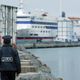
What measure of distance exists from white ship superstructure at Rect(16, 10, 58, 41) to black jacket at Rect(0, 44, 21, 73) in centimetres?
7956

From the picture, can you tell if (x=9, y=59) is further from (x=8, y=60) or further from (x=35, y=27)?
(x=35, y=27)

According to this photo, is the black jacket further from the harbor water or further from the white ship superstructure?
the white ship superstructure

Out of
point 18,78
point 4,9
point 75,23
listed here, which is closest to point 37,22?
point 75,23

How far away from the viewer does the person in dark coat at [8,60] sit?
6.31 m

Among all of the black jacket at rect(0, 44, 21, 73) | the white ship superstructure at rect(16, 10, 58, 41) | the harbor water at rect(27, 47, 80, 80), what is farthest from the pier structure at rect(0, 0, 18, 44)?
A: the white ship superstructure at rect(16, 10, 58, 41)

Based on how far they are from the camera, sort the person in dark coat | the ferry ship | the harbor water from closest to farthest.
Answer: the person in dark coat < the harbor water < the ferry ship

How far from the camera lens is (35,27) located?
9394cm

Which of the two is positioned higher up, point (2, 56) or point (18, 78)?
point (2, 56)

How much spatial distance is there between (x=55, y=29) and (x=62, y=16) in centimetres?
1587

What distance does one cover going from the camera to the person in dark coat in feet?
20.7

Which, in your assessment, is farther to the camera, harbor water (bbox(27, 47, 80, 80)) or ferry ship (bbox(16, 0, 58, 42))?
ferry ship (bbox(16, 0, 58, 42))

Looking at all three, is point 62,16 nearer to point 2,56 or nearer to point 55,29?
point 55,29

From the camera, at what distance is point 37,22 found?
314 ft

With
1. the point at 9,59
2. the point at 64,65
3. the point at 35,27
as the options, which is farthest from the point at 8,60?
the point at 35,27
